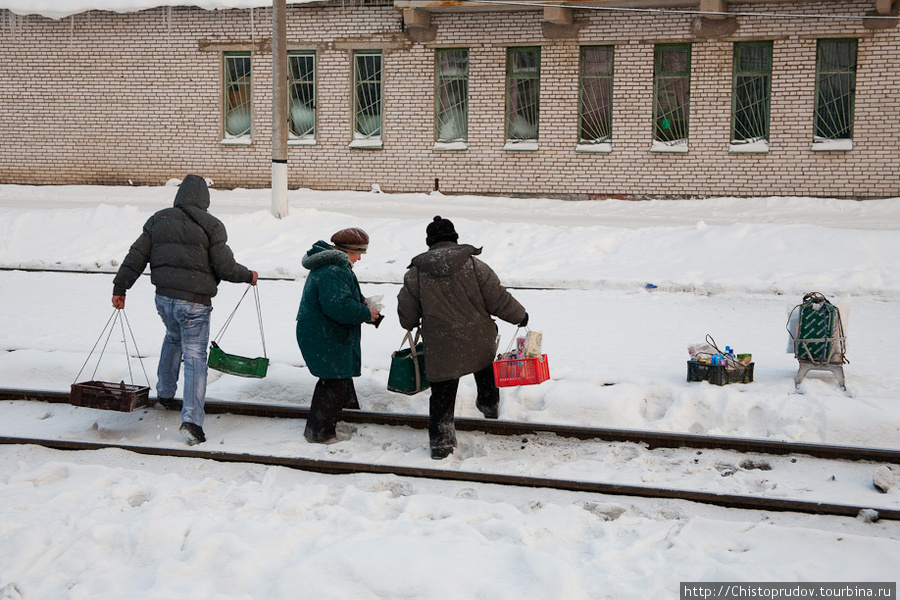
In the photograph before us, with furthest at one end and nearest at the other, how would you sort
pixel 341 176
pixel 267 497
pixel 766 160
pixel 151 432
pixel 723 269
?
pixel 341 176, pixel 766 160, pixel 723 269, pixel 151 432, pixel 267 497

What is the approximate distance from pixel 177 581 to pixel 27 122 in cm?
1970

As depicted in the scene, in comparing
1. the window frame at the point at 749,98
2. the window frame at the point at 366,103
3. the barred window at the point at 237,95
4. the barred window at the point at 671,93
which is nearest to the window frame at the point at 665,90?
the barred window at the point at 671,93

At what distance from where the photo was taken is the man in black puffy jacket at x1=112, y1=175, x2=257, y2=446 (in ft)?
21.5

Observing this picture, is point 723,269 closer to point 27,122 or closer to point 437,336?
point 437,336

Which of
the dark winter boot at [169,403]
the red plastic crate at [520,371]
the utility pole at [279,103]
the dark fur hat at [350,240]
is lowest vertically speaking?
the dark winter boot at [169,403]

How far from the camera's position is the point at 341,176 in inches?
788

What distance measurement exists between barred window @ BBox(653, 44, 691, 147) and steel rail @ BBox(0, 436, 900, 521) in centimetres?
1382

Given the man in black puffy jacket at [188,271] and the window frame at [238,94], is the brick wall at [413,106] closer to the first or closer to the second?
the window frame at [238,94]

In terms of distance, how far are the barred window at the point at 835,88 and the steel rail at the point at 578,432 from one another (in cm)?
1288

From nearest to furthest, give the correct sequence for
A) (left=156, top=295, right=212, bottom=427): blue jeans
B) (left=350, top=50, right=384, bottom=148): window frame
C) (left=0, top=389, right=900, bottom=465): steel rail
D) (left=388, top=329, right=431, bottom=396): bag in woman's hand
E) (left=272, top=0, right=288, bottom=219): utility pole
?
(left=0, top=389, right=900, bottom=465): steel rail → (left=388, top=329, right=431, bottom=396): bag in woman's hand → (left=156, top=295, right=212, bottom=427): blue jeans → (left=272, top=0, right=288, bottom=219): utility pole → (left=350, top=50, right=384, bottom=148): window frame

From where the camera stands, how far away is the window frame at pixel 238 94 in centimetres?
2041

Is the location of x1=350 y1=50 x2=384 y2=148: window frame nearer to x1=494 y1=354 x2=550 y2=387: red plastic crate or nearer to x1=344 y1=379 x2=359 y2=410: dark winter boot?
x1=344 y1=379 x2=359 y2=410: dark winter boot

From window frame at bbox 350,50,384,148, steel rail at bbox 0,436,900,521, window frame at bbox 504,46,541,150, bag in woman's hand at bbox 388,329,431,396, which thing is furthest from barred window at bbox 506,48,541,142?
steel rail at bbox 0,436,900,521

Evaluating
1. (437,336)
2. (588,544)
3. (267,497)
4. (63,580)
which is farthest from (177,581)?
(437,336)
